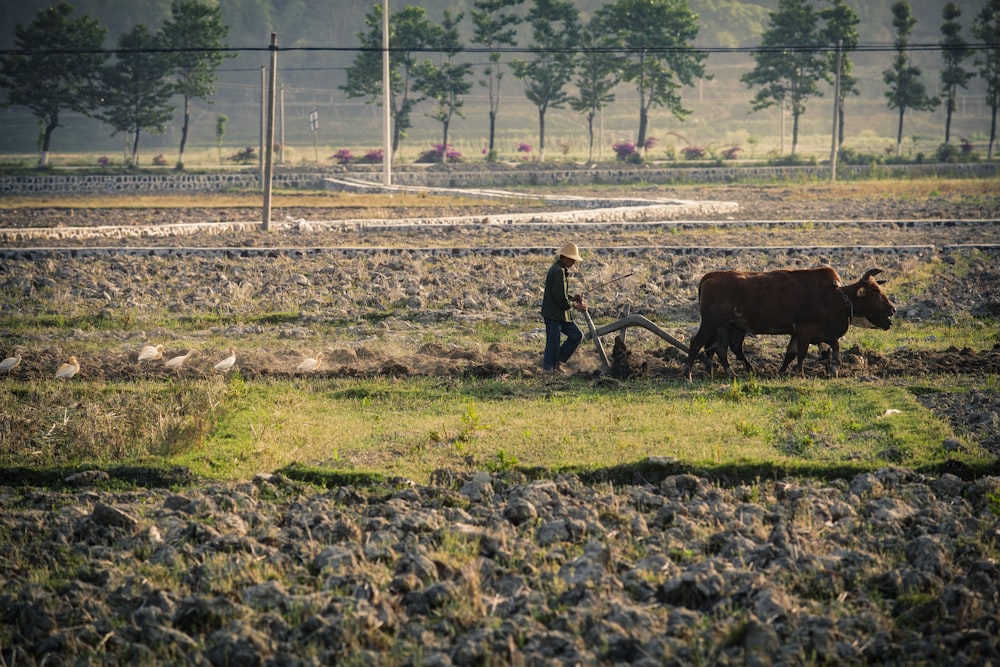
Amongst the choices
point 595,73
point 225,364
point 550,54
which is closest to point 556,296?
point 225,364

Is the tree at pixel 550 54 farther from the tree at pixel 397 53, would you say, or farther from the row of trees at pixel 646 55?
the tree at pixel 397 53

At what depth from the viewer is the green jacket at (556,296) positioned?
529 inches

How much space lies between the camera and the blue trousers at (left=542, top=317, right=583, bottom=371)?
1373 cm

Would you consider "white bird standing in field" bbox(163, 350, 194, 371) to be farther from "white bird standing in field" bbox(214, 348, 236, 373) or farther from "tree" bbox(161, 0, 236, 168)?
"tree" bbox(161, 0, 236, 168)

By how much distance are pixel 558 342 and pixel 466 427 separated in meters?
2.52

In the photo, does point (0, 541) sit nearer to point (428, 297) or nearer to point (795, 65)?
point (428, 297)

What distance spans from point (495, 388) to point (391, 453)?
2649 millimetres

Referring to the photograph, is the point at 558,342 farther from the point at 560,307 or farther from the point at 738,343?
the point at 738,343

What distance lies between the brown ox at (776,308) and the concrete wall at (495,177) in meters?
44.6

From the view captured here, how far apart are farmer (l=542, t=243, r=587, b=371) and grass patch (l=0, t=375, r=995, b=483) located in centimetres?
43

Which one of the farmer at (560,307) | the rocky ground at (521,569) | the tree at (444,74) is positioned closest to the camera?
the rocky ground at (521,569)

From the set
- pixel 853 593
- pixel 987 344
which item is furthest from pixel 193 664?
pixel 987 344

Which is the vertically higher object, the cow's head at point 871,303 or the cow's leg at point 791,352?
the cow's head at point 871,303

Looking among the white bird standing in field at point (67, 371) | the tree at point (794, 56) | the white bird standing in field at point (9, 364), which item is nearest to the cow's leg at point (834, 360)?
the white bird standing in field at point (67, 371)
